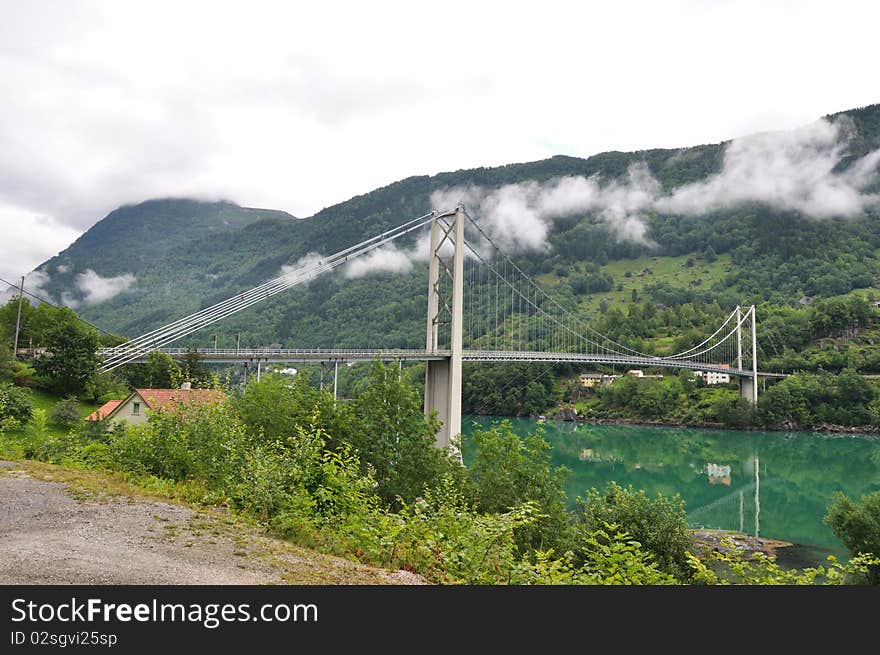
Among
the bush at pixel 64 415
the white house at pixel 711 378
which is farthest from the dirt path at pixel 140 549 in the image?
the white house at pixel 711 378

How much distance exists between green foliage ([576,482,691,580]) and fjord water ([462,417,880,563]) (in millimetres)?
5569

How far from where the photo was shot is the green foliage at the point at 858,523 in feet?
46.4

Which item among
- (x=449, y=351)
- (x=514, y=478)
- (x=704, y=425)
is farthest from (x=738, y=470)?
(x=514, y=478)

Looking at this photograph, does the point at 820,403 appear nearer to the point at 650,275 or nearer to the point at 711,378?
the point at 711,378

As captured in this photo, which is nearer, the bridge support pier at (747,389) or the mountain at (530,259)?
the bridge support pier at (747,389)

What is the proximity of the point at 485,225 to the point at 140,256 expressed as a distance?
87.8 metres

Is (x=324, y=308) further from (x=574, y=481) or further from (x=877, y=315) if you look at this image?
(x=877, y=315)

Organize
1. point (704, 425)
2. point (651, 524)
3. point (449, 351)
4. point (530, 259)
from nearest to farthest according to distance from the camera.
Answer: point (651, 524), point (449, 351), point (704, 425), point (530, 259)

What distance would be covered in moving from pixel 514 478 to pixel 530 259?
422 feet

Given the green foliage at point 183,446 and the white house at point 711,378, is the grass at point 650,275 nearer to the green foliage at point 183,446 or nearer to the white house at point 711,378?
the white house at point 711,378

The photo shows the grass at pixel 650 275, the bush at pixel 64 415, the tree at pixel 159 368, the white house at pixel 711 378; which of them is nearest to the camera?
the bush at pixel 64 415

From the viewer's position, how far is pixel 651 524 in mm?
12508

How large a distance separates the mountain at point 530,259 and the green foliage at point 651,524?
54.6 meters

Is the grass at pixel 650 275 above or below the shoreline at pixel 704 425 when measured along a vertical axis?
above
